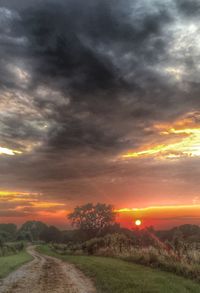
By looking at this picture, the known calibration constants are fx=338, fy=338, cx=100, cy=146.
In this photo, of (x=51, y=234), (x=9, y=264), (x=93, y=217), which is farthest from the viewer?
(x=51, y=234)

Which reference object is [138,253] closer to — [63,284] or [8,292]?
[63,284]

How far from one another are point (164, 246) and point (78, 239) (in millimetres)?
111398

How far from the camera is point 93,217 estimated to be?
143 meters

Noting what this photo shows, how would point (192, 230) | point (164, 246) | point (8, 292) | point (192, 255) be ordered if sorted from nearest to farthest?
point (8, 292), point (192, 255), point (164, 246), point (192, 230)

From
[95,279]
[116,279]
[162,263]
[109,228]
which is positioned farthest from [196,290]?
[109,228]

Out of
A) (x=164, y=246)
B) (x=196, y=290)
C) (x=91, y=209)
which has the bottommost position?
(x=196, y=290)

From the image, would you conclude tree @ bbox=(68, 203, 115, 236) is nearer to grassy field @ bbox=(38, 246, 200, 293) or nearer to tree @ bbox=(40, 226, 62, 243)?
tree @ bbox=(40, 226, 62, 243)

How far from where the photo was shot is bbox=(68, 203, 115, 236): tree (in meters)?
142

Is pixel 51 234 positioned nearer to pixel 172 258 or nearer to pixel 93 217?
pixel 93 217

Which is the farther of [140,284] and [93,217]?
[93,217]

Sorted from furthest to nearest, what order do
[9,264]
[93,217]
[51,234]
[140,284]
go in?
[51,234] < [93,217] < [9,264] < [140,284]

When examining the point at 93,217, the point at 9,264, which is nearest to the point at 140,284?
the point at 9,264

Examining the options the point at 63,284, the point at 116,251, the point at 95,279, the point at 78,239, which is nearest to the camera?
the point at 63,284

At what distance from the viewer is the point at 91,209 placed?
145 metres
